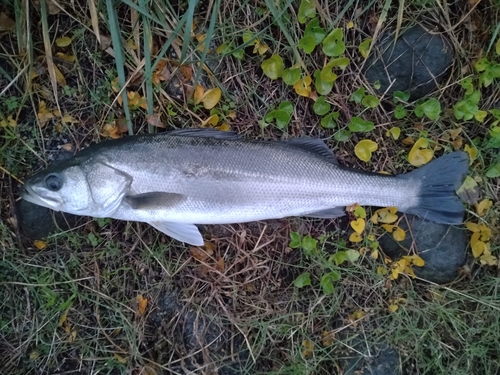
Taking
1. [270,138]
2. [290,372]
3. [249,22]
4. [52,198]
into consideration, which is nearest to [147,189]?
[52,198]

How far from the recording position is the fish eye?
2.84 m

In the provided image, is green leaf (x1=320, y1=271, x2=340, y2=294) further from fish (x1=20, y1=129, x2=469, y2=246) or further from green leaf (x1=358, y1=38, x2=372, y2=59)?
green leaf (x1=358, y1=38, x2=372, y2=59)

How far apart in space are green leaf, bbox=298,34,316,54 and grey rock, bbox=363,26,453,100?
18.4 inches

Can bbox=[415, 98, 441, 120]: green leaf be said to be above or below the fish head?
above

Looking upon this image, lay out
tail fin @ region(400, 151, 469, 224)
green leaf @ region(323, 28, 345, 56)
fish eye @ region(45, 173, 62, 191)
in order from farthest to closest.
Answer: green leaf @ region(323, 28, 345, 56) < tail fin @ region(400, 151, 469, 224) < fish eye @ region(45, 173, 62, 191)

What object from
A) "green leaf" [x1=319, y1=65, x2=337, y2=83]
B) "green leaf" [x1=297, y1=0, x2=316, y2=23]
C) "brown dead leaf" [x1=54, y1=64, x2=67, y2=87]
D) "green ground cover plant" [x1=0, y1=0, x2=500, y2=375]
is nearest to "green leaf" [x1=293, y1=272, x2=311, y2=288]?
"green ground cover plant" [x1=0, y1=0, x2=500, y2=375]

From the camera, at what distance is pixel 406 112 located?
3.34m

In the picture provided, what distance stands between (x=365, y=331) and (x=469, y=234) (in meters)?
1.07

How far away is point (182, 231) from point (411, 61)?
2.10 meters

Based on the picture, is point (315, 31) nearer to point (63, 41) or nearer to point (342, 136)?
point (342, 136)

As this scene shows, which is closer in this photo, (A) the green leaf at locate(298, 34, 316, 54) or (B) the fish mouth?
(B) the fish mouth

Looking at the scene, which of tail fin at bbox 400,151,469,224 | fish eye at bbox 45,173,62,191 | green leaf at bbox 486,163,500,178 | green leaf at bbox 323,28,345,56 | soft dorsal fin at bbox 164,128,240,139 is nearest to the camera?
fish eye at bbox 45,173,62,191

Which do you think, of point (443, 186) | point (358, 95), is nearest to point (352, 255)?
point (443, 186)

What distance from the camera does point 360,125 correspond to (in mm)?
3270
